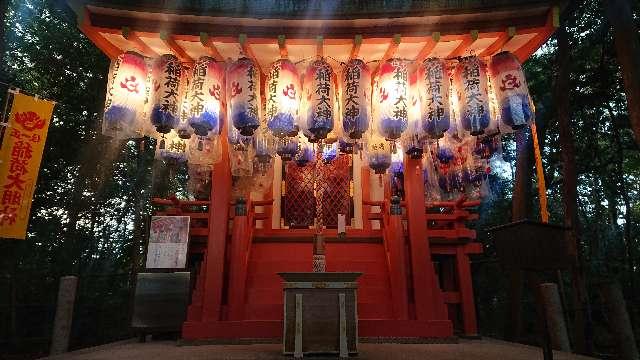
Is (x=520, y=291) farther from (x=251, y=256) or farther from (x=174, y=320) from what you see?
(x=174, y=320)

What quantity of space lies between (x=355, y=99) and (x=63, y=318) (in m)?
6.65

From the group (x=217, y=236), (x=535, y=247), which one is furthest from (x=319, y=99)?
(x=535, y=247)

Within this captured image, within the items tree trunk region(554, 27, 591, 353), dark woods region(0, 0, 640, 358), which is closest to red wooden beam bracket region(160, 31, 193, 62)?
dark woods region(0, 0, 640, 358)

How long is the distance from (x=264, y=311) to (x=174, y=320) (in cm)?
236

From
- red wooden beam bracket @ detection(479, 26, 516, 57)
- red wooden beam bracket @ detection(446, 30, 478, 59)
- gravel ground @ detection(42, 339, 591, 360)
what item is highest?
red wooden beam bracket @ detection(479, 26, 516, 57)

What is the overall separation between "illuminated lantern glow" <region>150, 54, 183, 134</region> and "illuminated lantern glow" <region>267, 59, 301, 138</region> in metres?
1.64

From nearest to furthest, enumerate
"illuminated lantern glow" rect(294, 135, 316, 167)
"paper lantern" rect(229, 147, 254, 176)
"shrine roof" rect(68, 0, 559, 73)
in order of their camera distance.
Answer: "shrine roof" rect(68, 0, 559, 73)
"paper lantern" rect(229, 147, 254, 176)
"illuminated lantern glow" rect(294, 135, 316, 167)

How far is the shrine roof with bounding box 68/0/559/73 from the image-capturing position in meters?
6.75

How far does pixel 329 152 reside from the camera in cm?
1103

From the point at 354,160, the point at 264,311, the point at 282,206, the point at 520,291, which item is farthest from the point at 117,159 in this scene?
the point at 520,291

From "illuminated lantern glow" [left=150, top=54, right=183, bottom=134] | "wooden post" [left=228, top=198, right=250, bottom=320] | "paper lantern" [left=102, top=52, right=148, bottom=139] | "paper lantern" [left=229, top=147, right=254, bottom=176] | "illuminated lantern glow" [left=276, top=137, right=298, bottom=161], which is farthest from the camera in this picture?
"paper lantern" [left=229, top=147, right=254, bottom=176]

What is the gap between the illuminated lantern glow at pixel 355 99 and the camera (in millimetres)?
6695

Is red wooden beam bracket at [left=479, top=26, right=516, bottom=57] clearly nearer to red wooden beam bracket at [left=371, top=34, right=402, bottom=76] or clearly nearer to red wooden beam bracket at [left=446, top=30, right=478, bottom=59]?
red wooden beam bracket at [left=446, top=30, right=478, bottom=59]

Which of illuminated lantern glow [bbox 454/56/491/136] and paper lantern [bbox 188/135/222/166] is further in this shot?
paper lantern [bbox 188/135/222/166]
